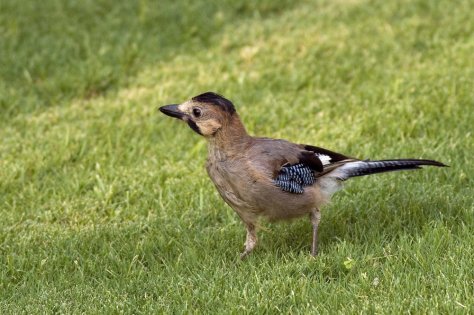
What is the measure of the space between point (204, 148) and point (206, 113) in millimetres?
2387

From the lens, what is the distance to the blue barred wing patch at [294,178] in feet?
20.1

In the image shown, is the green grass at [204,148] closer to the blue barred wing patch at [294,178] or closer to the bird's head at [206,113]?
the blue barred wing patch at [294,178]

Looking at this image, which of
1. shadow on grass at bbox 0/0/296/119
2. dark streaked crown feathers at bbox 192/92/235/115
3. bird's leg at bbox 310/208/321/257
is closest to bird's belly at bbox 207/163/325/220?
bird's leg at bbox 310/208/321/257

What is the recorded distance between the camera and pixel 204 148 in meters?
8.55

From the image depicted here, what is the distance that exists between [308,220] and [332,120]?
87.1 inches

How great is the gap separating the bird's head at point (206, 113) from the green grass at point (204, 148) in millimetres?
900

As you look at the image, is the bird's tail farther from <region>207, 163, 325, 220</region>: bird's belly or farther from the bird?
<region>207, 163, 325, 220</region>: bird's belly

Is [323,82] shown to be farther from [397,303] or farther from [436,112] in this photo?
[397,303]

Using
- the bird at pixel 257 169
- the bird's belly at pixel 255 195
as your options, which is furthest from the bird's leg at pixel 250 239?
the bird's belly at pixel 255 195

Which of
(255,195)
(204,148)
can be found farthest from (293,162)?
(204,148)

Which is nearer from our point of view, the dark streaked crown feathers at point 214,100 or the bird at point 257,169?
the bird at point 257,169

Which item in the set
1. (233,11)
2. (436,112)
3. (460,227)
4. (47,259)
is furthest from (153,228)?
(233,11)

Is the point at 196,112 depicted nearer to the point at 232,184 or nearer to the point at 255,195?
the point at 232,184

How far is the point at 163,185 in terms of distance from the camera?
7.81 meters
